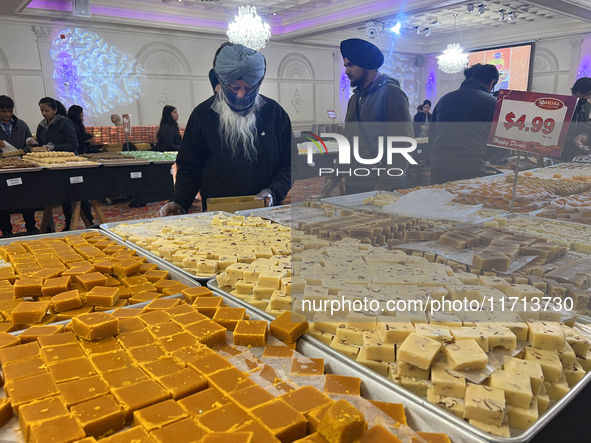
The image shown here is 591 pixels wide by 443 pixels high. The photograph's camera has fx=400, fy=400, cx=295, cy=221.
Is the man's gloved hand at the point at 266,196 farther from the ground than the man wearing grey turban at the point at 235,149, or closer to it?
closer to it

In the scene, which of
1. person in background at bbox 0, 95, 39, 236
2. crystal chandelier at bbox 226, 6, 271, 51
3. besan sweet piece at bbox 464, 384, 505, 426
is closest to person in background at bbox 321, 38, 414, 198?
besan sweet piece at bbox 464, 384, 505, 426

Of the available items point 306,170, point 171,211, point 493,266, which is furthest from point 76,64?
point 493,266

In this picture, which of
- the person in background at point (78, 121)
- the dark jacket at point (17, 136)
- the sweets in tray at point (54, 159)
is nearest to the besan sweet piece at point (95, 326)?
the sweets in tray at point (54, 159)

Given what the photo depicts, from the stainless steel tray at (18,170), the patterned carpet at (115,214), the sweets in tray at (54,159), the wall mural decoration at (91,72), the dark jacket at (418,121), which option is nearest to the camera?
the dark jacket at (418,121)

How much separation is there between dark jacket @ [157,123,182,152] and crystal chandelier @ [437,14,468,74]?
6.01 m

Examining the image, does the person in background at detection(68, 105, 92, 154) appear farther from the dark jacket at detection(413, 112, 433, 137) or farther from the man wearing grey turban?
the dark jacket at detection(413, 112, 433, 137)

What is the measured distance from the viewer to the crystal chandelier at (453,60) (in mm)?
1545

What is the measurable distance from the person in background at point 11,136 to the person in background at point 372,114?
15.5 ft

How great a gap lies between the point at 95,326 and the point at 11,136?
5.71 metres

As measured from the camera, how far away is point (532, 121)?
4.95 ft

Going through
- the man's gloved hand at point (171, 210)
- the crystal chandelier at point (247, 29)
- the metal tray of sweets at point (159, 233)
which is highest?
the crystal chandelier at point (247, 29)

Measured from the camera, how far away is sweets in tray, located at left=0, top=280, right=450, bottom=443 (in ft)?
2.64

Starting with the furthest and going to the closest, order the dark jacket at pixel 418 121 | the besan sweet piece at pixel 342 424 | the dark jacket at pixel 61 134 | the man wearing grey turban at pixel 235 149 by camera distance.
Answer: the dark jacket at pixel 61 134 < the man wearing grey turban at pixel 235 149 < the dark jacket at pixel 418 121 < the besan sweet piece at pixel 342 424

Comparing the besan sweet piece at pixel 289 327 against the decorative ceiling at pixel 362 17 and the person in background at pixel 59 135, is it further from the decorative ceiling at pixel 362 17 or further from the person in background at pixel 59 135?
the person in background at pixel 59 135
